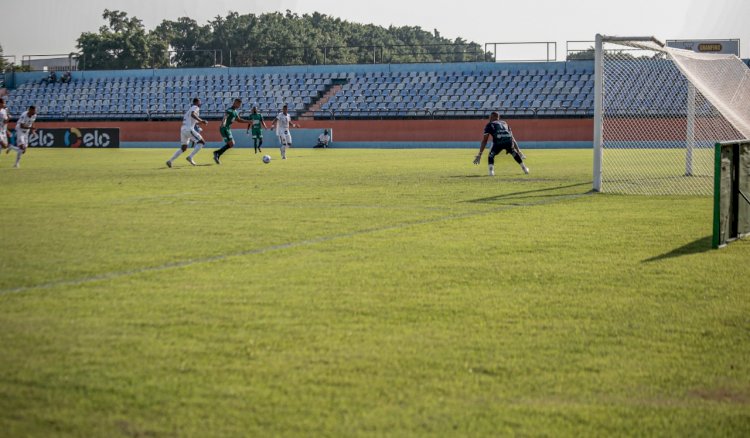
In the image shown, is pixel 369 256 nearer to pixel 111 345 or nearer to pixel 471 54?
pixel 111 345

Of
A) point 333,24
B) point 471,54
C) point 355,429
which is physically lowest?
point 355,429

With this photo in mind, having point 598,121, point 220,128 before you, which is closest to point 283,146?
point 220,128

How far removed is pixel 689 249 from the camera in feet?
31.6

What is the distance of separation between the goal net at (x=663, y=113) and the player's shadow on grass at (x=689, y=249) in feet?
18.5

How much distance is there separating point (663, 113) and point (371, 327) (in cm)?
3583

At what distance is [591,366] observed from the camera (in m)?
4.93

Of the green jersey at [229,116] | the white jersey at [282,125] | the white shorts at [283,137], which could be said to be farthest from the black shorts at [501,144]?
the white jersey at [282,125]

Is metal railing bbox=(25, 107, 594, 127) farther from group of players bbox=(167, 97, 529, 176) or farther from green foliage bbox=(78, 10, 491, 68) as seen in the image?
group of players bbox=(167, 97, 529, 176)

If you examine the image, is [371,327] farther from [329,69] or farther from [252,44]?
[252,44]

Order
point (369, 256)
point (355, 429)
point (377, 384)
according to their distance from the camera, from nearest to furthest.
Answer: point (355, 429) < point (377, 384) < point (369, 256)

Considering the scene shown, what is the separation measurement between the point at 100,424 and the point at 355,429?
1051 millimetres

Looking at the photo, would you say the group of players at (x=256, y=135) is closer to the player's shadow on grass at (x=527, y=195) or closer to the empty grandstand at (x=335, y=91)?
the player's shadow on grass at (x=527, y=195)

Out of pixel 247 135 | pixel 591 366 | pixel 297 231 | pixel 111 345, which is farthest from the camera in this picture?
pixel 247 135

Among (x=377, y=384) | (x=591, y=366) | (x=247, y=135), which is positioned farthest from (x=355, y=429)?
(x=247, y=135)
